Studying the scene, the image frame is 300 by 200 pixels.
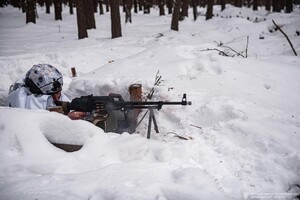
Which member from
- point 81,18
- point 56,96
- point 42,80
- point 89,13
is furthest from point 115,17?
point 42,80

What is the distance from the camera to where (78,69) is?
317 inches

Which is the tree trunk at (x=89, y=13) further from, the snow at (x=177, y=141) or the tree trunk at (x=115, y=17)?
the snow at (x=177, y=141)

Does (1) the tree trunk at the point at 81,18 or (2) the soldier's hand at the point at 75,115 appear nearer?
(2) the soldier's hand at the point at 75,115

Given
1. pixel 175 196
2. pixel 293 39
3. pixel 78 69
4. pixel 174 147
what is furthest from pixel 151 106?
pixel 293 39

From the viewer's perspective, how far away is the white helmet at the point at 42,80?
13.1ft

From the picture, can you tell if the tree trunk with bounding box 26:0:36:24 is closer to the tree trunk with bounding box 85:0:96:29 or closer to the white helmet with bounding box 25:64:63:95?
the tree trunk with bounding box 85:0:96:29

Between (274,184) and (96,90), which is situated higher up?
(96,90)

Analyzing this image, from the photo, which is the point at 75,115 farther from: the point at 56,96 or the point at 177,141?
the point at 177,141

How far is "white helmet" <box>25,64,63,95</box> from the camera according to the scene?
401 cm

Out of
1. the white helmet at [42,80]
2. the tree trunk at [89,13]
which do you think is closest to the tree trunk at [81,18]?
the tree trunk at [89,13]

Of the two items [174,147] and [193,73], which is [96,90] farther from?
[174,147]

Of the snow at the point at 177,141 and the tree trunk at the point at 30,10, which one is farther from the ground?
the tree trunk at the point at 30,10

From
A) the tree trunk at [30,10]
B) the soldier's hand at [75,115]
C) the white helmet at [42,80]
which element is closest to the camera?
the soldier's hand at [75,115]

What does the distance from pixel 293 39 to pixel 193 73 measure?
5.62 metres
